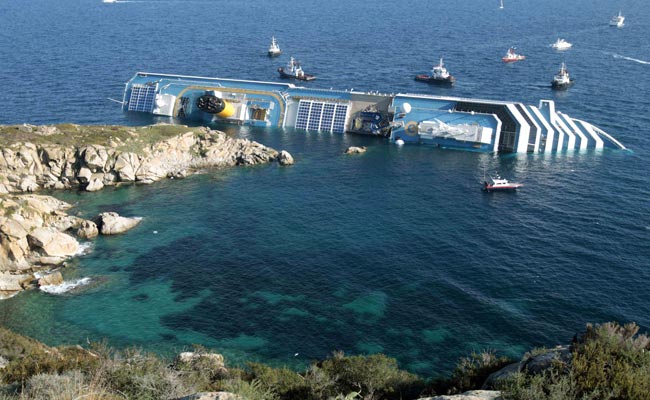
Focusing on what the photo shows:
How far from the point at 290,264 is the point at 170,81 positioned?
9148 centimetres

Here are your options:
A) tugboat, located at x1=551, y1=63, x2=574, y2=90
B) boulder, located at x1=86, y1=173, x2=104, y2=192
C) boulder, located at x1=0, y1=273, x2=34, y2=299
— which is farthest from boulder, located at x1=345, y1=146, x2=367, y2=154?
tugboat, located at x1=551, y1=63, x2=574, y2=90

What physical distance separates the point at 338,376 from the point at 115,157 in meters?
77.6

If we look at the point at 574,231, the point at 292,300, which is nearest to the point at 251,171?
the point at 292,300

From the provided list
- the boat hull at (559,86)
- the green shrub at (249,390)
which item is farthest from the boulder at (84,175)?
the boat hull at (559,86)

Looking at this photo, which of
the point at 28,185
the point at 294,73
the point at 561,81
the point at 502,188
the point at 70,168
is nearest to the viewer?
the point at 502,188

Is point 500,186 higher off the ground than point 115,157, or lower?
higher

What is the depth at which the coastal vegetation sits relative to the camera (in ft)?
119

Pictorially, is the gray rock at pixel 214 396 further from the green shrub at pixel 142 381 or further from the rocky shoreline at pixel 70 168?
the rocky shoreline at pixel 70 168

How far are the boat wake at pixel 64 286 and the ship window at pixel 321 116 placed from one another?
72.2 m

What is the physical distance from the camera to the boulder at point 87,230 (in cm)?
9106

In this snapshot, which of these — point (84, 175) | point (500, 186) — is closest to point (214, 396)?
point (500, 186)

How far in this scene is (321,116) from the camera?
142 m

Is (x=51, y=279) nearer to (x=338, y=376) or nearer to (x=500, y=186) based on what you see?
(x=338, y=376)

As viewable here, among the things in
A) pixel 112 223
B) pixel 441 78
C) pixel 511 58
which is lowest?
pixel 112 223
